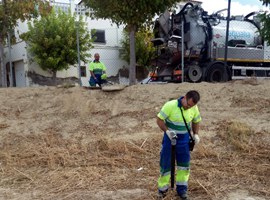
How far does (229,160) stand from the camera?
630 centimetres

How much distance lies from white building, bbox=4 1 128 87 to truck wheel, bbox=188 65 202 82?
942 centimetres

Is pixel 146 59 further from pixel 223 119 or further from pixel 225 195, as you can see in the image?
pixel 225 195

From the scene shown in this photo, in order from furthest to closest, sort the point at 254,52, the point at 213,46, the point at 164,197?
the point at 254,52 → the point at 213,46 → the point at 164,197

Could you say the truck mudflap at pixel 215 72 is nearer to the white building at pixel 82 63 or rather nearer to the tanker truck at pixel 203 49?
the tanker truck at pixel 203 49

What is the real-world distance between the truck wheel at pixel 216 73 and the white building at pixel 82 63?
961cm

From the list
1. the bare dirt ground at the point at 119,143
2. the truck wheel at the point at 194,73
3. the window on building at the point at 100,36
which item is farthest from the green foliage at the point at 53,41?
the truck wheel at the point at 194,73

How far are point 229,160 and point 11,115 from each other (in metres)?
5.51

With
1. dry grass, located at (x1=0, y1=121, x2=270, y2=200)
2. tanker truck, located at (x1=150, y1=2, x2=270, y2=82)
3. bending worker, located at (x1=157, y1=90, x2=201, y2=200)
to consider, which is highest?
tanker truck, located at (x1=150, y1=2, x2=270, y2=82)

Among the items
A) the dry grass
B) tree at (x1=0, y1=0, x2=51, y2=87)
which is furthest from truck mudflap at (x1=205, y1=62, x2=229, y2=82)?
tree at (x1=0, y1=0, x2=51, y2=87)

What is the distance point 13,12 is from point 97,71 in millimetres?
3852

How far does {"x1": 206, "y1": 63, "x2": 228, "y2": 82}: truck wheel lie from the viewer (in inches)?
451

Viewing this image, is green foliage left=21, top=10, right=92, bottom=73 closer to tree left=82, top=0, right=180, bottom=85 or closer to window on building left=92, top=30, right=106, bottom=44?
window on building left=92, top=30, right=106, bottom=44

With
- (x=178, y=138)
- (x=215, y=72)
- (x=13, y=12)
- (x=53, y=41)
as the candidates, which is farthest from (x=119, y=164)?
(x=53, y=41)

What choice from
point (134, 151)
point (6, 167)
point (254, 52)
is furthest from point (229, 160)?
point (254, 52)
